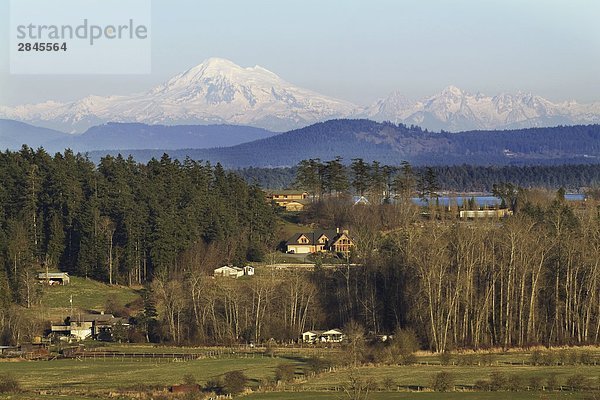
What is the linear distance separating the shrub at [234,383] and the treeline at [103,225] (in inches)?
1135

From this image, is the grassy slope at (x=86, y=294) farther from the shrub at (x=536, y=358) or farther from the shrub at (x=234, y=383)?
the shrub at (x=536, y=358)

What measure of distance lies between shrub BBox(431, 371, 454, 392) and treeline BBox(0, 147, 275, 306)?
3216 centimetres

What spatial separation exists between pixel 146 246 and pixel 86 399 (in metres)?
35.6

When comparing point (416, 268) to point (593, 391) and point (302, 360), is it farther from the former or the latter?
point (593, 391)

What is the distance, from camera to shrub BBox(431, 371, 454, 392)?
151 feet

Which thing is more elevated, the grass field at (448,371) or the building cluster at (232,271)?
the building cluster at (232,271)

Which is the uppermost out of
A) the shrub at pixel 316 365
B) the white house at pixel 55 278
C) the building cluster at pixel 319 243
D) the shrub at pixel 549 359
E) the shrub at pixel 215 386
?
the building cluster at pixel 319 243

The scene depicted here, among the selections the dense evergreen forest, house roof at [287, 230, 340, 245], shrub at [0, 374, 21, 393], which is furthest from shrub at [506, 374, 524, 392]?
house roof at [287, 230, 340, 245]

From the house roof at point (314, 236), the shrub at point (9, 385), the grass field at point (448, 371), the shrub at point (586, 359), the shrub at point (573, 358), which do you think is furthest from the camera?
the house roof at point (314, 236)

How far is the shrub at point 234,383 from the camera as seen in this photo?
46125mm

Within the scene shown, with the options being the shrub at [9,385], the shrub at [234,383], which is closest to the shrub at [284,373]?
the shrub at [234,383]

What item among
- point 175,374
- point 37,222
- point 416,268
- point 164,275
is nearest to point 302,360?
point 175,374

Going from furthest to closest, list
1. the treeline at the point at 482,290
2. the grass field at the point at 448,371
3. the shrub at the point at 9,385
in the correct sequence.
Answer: the treeline at the point at 482,290
the grass field at the point at 448,371
the shrub at the point at 9,385

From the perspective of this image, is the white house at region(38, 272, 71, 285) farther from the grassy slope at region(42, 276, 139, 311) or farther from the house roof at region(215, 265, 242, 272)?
the house roof at region(215, 265, 242, 272)
